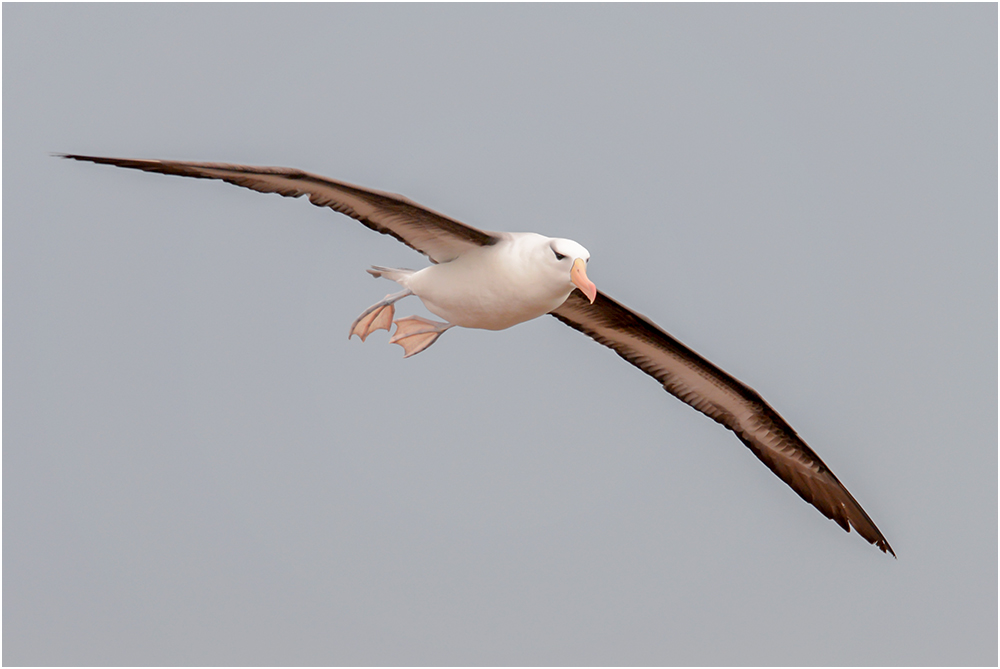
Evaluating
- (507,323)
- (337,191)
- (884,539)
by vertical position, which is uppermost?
(337,191)

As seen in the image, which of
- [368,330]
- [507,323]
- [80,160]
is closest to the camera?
[80,160]

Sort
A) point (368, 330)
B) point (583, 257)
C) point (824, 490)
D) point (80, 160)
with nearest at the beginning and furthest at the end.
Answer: point (80, 160) < point (583, 257) < point (368, 330) < point (824, 490)

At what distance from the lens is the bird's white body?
421 inches

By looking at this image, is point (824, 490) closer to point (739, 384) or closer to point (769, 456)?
point (769, 456)

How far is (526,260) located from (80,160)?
362 cm

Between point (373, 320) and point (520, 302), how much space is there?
9.45 feet

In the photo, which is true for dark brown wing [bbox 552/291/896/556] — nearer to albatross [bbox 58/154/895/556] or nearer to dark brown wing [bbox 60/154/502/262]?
albatross [bbox 58/154/895/556]

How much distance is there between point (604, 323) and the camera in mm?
13789

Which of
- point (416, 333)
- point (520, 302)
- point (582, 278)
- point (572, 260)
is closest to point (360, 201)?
point (520, 302)

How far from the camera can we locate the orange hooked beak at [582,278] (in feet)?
33.7

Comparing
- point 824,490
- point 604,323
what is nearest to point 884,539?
point 824,490

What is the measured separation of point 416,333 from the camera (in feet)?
44.8

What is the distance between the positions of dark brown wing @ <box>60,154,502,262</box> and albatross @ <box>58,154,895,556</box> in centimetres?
1

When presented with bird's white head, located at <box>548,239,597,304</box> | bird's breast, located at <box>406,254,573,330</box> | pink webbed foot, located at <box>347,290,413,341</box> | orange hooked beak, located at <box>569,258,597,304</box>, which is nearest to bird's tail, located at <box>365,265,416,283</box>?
bird's breast, located at <box>406,254,573,330</box>
